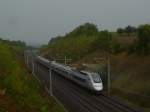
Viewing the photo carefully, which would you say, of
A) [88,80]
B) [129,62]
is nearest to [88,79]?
[88,80]

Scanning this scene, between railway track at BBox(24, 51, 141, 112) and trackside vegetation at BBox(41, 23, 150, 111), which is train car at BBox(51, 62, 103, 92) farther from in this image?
trackside vegetation at BBox(41, 23, 150, 111)

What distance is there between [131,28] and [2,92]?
353 ft

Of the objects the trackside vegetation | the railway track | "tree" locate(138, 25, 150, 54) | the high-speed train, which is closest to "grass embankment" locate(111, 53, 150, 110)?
the trackside vegetation

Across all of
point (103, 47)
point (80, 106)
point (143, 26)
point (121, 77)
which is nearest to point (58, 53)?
point (103, 47)

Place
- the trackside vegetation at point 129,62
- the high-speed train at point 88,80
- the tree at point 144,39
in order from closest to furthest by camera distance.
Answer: the trackside vegetation at point 129,62, the high-speed train at point 88,80, the tree at point 144,39

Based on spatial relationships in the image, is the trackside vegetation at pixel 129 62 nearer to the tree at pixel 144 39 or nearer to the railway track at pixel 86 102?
the tree at pixel 144 39

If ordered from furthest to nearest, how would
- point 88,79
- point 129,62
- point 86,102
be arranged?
point 129,62 → point 88,79 → point 86,102

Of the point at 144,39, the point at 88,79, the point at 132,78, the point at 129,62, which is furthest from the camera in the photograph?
the point at 144,39

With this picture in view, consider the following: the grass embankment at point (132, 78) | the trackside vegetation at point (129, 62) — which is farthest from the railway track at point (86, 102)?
the trackside vegetation at point (129, 62)

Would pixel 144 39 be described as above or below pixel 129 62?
above

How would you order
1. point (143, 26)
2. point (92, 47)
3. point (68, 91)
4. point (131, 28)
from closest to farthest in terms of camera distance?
1. point (68, 91)
2. point (143, 26)
3. point (92, 47)
4. point (131, 28)

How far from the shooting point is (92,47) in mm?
104875

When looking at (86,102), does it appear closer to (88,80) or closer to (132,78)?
(88,80)

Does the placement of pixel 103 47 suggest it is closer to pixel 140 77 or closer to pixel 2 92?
pixel 140 77
